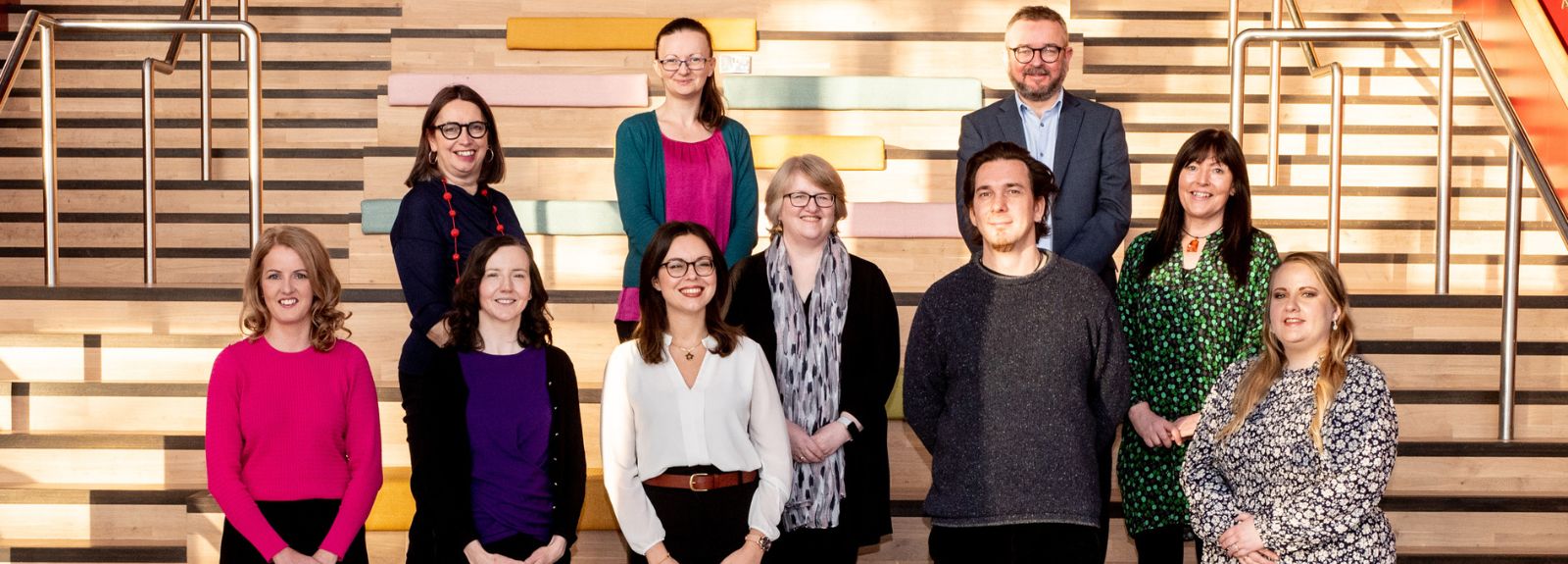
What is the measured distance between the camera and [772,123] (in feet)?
16.0

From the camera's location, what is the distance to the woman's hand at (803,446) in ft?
9.02

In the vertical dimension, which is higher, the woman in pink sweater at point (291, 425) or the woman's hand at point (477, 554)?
the woman in pink sweater at point (291, 425)

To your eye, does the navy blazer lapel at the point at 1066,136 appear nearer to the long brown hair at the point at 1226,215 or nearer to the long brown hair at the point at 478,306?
the long brown hair at the point at 1226,215

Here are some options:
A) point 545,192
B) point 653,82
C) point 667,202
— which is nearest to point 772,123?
point 653,82

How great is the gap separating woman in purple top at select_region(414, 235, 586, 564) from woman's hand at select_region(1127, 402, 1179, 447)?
1.13 meters

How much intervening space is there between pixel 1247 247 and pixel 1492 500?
1.37 metres

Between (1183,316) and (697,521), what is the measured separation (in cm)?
107

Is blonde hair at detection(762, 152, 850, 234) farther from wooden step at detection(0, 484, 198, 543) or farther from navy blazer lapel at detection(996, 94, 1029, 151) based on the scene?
wooden step at detection(0, 484, 198, 543)

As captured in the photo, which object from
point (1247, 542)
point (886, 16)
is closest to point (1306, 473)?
point (1247, 542)

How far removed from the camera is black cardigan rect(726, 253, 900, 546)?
278cm

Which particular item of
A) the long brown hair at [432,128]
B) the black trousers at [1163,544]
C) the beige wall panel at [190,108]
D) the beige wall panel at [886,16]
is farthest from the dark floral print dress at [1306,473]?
the beige wall panel at [190,108]

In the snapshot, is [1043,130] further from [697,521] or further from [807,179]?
[697,521]

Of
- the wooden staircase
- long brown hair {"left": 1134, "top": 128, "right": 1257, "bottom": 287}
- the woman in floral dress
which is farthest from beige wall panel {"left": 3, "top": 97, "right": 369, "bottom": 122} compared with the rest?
the woman in floral dress

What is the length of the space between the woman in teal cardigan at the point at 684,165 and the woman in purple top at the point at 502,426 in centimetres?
41
